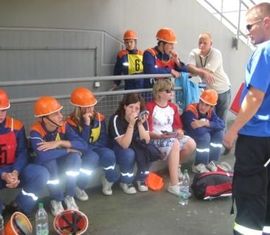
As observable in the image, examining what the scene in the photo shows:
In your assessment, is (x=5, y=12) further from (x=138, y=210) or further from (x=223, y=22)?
(x=223, y=22)

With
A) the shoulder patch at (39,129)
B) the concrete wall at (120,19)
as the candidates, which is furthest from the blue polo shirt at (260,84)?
the concrete wall at (120,19)

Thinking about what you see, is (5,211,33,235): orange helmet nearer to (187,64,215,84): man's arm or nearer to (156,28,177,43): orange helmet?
(156,28,177,43): orange helmet

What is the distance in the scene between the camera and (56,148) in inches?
163

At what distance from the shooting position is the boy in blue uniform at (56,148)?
405 cm

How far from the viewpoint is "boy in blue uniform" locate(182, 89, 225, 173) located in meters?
5.52

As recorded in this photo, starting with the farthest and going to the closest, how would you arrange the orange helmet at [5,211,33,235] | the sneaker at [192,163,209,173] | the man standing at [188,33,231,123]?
1. the man standing at [188,33,231,123]
2. the sneaker at [192,163,209,173]
3. the orange helmet at [5,211,33,235]

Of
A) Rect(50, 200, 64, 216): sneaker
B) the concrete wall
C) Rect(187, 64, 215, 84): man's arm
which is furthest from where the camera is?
the concrete wall

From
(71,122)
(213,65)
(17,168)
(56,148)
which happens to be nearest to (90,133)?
(71,122)

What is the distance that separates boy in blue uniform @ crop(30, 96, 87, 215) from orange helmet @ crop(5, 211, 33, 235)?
0.55 m

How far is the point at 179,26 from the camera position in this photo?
8.74 meters

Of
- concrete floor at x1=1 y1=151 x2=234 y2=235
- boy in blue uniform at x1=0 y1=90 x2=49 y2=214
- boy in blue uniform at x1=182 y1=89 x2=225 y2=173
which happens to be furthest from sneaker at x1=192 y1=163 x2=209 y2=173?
boy in blue uniform at x1=0 y1=90 x2=49 y2=214

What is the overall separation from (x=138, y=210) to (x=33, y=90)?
370cm

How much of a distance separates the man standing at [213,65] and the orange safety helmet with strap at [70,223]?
3208 millimetres

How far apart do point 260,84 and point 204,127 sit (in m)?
2.69
